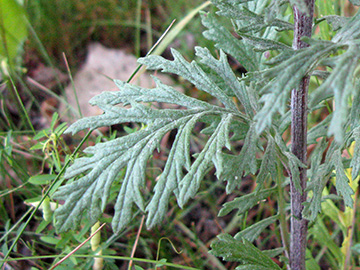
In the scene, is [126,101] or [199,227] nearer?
[126,101]

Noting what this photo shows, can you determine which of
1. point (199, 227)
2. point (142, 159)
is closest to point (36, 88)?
point (199, 227)

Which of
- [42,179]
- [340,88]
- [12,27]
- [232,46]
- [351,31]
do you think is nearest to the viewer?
[340,88]

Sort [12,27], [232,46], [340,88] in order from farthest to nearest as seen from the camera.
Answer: [12,27] → [232,46] → [340,88]

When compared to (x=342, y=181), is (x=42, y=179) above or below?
below

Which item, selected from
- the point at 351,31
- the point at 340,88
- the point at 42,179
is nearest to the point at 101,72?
the point at 42,179

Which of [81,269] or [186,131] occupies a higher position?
[186,131]

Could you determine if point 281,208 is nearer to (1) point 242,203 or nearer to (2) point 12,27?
(1) point 242,203

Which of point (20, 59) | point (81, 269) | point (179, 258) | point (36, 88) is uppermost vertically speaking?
point (20, 59)

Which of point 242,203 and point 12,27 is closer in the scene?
point 242,203

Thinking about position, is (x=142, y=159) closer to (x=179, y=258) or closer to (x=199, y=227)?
(x=179, y=258)
